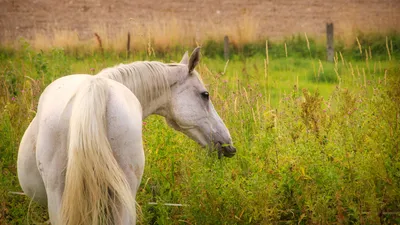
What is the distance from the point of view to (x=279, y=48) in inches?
582

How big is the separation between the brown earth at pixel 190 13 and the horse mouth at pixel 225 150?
1274 centimetres

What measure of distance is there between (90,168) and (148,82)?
1.41m

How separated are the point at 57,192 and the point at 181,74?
1.77 metres

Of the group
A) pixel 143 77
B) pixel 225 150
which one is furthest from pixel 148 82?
pixel 225 150

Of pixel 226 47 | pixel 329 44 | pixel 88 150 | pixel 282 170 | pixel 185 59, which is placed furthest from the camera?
pixel 226 47

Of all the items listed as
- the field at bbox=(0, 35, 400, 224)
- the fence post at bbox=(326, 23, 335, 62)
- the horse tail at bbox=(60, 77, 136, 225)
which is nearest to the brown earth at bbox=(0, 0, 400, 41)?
the fence post at bbox=(326, 23, 335, 62)

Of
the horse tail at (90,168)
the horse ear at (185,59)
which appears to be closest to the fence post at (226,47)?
the horse ear at (185,59)

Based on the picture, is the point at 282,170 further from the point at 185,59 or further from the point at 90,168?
the point at 90,168

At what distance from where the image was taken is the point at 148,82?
14.9 ft

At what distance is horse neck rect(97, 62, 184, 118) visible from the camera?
170 inches

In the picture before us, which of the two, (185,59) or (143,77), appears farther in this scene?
(185,59)

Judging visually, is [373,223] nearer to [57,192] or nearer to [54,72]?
[57,192]

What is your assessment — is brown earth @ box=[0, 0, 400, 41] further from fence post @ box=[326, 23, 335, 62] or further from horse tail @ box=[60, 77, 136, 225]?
horse tail @ box=[60, 77, 136, 225]

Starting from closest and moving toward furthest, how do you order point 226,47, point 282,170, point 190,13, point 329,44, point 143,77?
1. point 143,77
2. point 282,170
3. point 329,44
4. point 226,47
5. point 190,13
